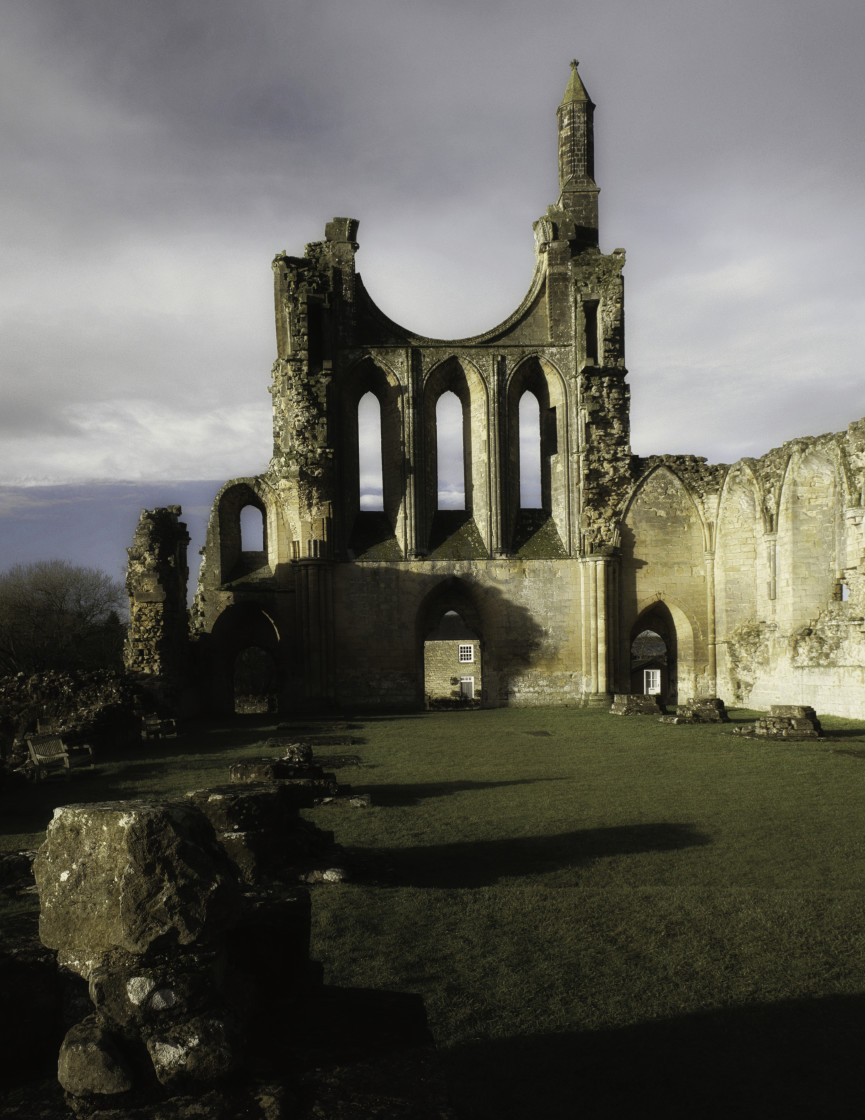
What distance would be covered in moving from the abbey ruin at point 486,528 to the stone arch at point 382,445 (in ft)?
0.16

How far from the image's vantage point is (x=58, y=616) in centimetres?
3475

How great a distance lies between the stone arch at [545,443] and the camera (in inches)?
878

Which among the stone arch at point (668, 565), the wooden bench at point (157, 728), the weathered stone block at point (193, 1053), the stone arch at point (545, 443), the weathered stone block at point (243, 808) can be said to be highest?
the stone arch at point (545, 443)

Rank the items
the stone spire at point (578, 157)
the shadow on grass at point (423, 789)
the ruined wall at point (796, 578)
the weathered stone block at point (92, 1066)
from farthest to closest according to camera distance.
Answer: the stone spire at point (578, 157) < the ruined wall at point (796, 578) < the shadow on grass at point (423, 789) < the weathered stone block at point (92, 1066)

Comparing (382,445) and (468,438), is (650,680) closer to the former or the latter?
(468,438)

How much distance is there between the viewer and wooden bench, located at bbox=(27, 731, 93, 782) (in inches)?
453

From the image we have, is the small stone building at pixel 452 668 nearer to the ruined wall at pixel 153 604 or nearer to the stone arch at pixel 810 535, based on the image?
the stone arch at pixel 810 535

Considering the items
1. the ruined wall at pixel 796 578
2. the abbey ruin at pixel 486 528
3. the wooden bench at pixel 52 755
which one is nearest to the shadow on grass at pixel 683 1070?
the wooden bench at pixel 52 755

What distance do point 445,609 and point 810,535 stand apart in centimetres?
862

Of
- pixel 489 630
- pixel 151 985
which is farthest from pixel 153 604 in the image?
pixel 151 985

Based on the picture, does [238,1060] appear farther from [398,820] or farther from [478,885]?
[398,820]

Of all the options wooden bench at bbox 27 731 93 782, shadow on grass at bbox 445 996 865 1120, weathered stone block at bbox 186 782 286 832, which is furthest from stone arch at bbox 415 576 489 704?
shadow on grass at bbox 445 996 865 1120

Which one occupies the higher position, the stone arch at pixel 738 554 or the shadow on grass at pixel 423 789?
the stone arch at pixel 738 554

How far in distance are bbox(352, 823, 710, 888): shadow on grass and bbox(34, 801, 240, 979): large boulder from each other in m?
3.10
